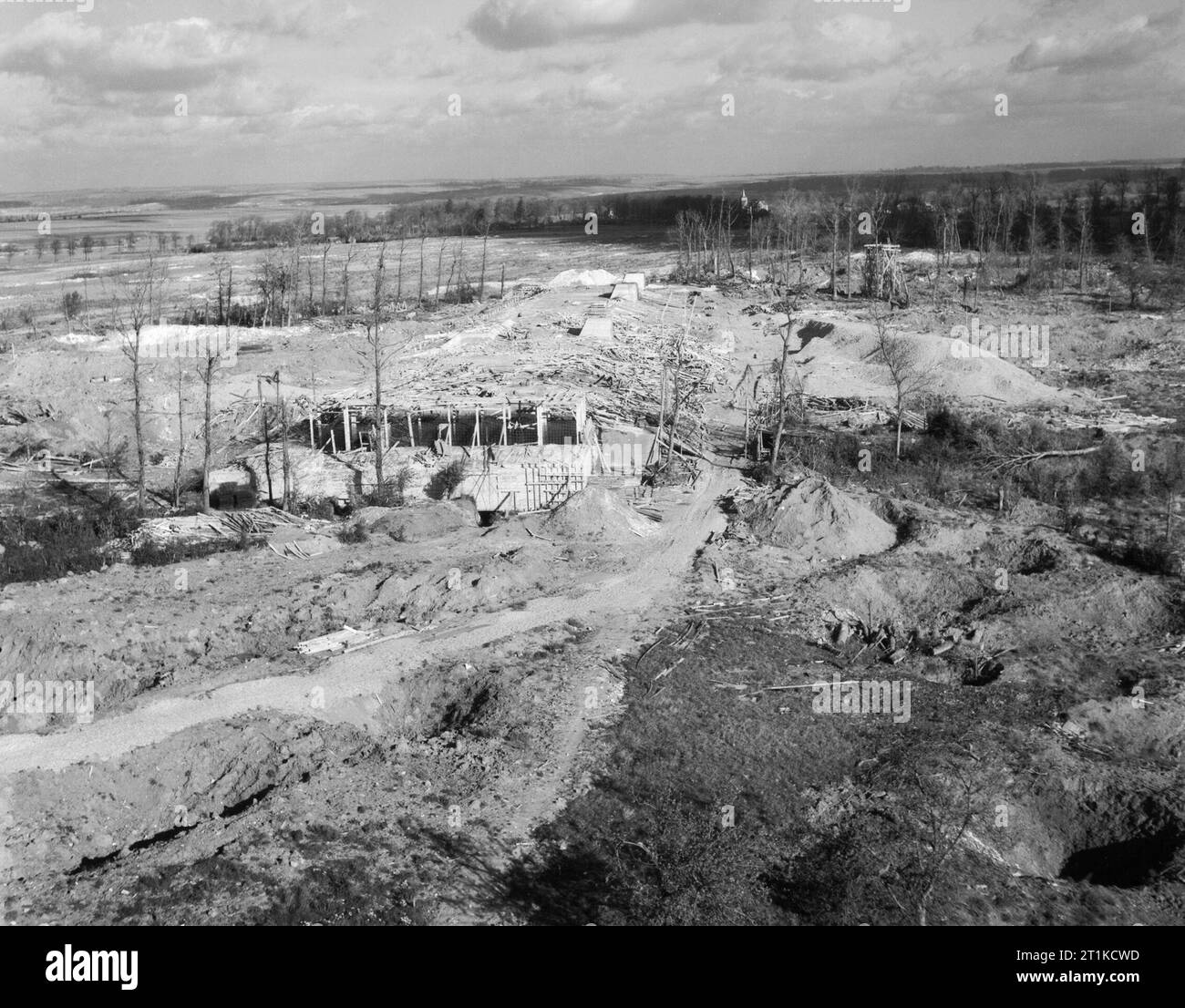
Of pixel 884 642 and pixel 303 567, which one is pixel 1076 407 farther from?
pixel 303 567

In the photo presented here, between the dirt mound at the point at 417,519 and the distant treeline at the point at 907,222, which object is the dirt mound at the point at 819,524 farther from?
the distant treeline at the point at 907,222

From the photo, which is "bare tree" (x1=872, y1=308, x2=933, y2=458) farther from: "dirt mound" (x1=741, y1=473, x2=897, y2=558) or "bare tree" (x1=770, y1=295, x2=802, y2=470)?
"dirt mound" (x1=741, y1=473, x2=897, y2=558)

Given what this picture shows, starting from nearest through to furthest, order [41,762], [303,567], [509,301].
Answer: [41,762] → [303,567] → [509,301]

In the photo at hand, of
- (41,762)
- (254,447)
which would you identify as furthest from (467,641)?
(254,447)

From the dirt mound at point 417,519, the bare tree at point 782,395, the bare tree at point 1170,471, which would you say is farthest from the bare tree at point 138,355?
the bare tree at point 1170,471

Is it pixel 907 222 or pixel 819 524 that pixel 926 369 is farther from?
pixel 907 222

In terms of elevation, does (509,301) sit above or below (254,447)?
above
